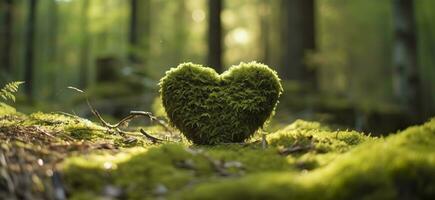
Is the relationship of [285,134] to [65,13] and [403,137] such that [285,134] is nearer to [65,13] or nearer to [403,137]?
[403,137]

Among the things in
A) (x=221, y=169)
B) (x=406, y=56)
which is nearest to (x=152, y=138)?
(x=221, y=169)

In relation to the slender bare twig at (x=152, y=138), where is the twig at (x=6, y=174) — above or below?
above

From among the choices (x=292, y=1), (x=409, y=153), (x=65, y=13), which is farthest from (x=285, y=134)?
(x=65, y=13)

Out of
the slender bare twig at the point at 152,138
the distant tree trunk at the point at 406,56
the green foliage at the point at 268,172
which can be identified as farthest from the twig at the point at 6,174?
the distant tree trunk at the point at 406,56

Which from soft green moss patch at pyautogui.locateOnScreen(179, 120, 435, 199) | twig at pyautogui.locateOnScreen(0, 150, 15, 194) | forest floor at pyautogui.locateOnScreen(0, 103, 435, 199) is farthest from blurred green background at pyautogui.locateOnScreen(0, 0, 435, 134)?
soft green moss patch at pyautogui.locateOnScreen(179, 120, 435, 199)

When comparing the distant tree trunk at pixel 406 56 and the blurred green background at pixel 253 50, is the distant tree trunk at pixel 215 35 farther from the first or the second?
the distant tree trunk at pixel 406 56

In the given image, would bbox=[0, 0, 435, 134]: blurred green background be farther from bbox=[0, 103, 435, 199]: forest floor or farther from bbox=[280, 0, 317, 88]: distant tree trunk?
bbox=[0, 103, 435, 199]: forest floor

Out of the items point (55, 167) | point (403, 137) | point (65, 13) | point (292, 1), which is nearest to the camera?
point (55, 167)
